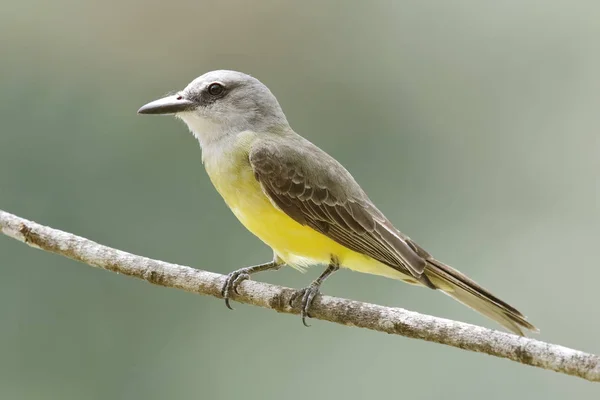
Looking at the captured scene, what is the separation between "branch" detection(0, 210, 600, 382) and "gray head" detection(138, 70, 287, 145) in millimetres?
799

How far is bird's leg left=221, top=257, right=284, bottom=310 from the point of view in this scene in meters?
3.65

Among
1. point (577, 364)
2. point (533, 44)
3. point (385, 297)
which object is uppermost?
point (533, 44)

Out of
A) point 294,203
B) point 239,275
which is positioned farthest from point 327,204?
point 239,275

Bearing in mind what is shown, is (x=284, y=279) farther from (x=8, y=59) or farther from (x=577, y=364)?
(x=577, y=364)

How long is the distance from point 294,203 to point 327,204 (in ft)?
0.59

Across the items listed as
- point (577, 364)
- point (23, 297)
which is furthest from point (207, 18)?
point (577, 364)

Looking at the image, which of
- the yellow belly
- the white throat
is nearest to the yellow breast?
the yellow belly

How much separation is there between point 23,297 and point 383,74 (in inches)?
106

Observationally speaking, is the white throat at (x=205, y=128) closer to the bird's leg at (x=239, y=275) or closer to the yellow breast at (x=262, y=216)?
the yellow breast at (x=262, y=216)

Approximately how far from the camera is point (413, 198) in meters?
5.06

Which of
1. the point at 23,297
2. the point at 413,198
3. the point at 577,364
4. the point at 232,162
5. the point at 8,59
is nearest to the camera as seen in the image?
the point at 577,364

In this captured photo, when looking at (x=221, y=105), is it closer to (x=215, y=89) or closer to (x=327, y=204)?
(x=215, y=89)

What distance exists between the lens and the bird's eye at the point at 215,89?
4148mm

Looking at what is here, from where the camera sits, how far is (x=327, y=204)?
13.0 feet
